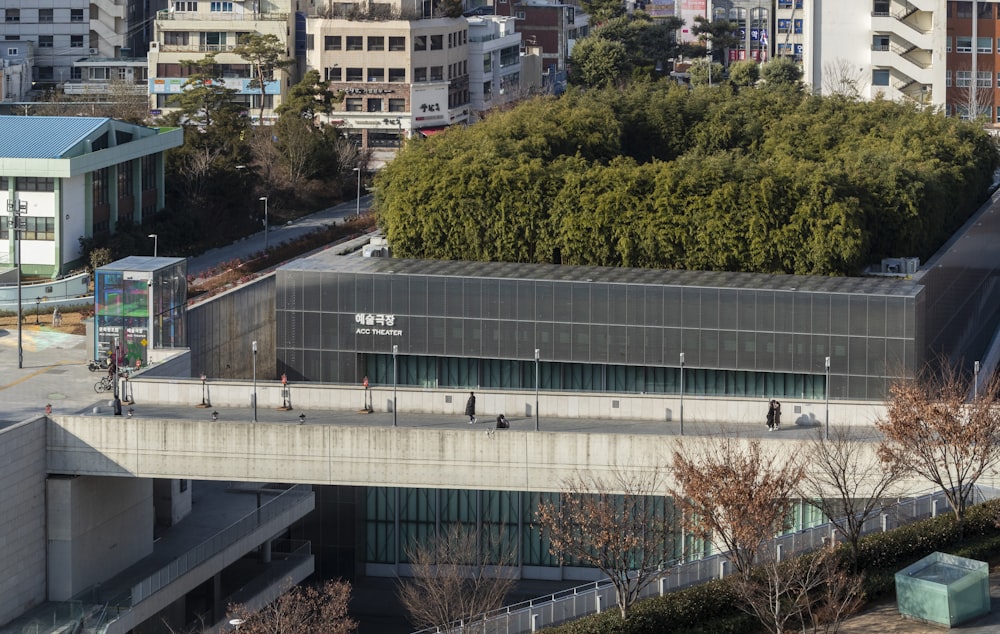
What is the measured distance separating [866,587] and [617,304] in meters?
20.5

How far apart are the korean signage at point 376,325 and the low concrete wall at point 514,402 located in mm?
8091

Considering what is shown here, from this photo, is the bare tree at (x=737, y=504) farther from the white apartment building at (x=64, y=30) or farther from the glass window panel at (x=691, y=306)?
the white apartment building at (x=64, y=30)

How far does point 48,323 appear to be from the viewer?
68.6 metres

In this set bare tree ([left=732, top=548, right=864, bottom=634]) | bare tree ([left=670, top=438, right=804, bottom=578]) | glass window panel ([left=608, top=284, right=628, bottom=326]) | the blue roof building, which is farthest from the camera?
the blue roof building

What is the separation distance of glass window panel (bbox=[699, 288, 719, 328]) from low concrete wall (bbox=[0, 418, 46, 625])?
20.4 m

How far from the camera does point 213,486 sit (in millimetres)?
62031

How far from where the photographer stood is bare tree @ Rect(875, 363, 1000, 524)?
45938 millimetres

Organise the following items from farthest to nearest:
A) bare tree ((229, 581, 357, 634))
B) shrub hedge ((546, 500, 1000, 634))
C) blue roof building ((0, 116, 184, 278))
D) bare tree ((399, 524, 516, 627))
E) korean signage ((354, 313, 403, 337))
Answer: blue roof building ((0, 116, 184, 278)), korean signage ((354, 313, 403, 337)), bare tree ((399, 524, 516, 627)), bare tree ((229, 581, 357, 634)), shrub hedge ((546, 500, 1000, 634))

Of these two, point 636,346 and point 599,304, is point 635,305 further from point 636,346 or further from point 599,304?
point 636,346

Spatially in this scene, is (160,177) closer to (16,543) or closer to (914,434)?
(16,543)

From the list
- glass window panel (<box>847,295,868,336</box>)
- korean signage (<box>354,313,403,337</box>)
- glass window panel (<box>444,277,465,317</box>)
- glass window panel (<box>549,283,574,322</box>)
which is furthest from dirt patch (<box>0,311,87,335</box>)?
glass window panel (<box>847,295,868,336</box>)

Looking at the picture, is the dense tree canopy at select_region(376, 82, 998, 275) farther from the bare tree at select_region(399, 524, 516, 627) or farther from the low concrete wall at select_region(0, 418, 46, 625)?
the low concrete wall at select_region(0, 418, 46, 625)

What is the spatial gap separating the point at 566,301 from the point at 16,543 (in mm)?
19176

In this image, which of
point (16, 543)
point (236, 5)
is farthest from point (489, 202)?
point (236, 5)
